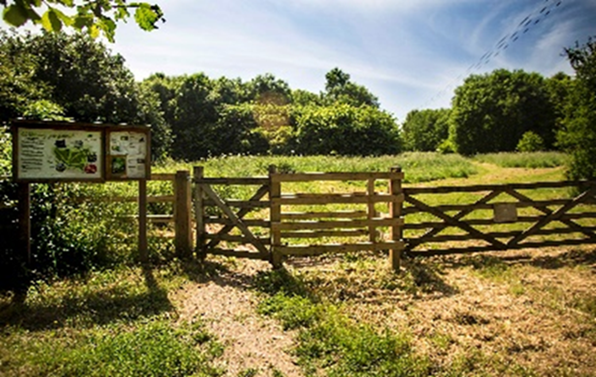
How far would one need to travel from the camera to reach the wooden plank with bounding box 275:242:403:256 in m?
6.75

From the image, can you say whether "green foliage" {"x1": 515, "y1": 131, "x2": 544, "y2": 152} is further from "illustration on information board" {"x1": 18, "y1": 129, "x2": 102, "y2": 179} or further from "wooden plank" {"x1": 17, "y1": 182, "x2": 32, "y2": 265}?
"wooden plank" {"x1": 17, "y1": 182, "x2": 32, "y2": 265}

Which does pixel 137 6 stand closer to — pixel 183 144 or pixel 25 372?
A: pixel 25 372

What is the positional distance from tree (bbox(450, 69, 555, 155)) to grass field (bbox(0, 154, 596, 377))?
5010cm

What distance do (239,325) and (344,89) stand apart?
70238mm

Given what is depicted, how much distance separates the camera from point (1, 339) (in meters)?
4.04

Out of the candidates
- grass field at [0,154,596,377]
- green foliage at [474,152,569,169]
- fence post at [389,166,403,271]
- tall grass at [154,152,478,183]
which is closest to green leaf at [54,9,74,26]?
grass field at [0,154,596,377]

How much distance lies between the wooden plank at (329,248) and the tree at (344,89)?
62820 mm

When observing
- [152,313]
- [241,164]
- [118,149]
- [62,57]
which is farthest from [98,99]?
[152,313]

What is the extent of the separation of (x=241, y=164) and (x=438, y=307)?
16.1 m

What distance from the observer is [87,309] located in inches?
196

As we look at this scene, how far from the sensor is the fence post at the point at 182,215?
23.9 feet

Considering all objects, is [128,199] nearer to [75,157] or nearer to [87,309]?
[75,157]

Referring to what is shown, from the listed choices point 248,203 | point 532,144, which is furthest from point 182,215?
point 532,144

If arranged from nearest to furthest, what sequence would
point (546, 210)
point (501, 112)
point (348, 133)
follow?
point (546, 210), point (348, 133), point (501, 112)
